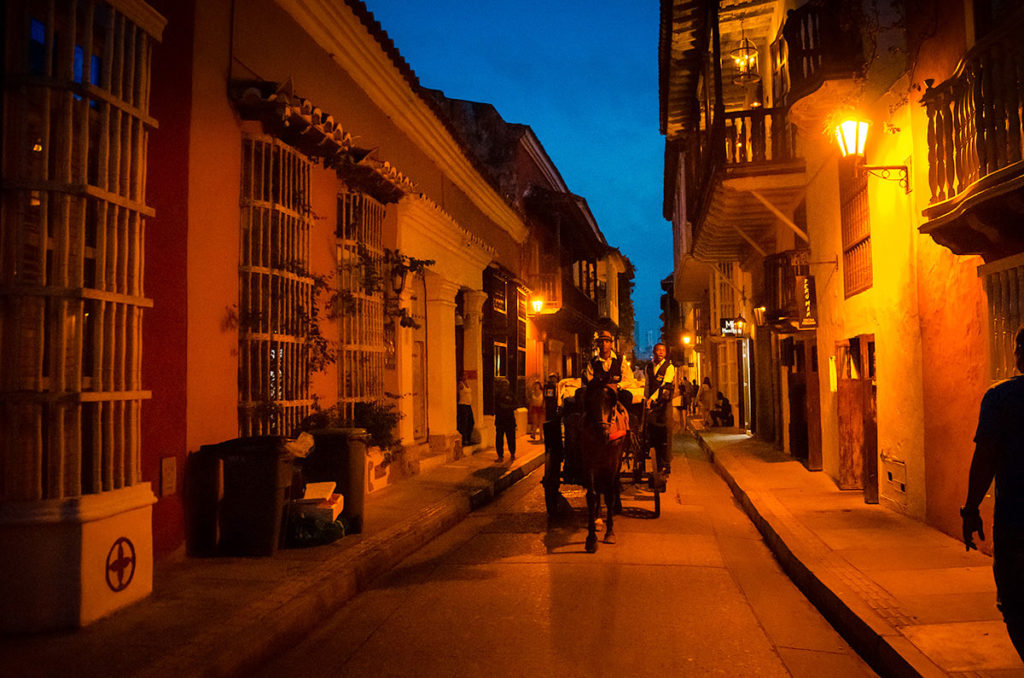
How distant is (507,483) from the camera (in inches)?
508

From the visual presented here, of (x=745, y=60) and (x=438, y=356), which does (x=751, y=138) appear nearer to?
(x=745, y=60)

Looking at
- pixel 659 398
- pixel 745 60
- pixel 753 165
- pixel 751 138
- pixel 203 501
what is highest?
pixel 745 60

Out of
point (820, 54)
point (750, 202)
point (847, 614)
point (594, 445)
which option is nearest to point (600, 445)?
point (594, 445)

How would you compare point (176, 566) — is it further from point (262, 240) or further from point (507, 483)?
point (507, 483)

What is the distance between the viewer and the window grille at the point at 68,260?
15.5 ft

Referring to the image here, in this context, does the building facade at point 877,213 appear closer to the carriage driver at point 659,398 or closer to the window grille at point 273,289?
the carriage driver at point 659,398

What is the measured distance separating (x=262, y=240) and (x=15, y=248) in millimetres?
3319

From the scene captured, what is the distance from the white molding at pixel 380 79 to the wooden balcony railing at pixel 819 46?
18.6 feet

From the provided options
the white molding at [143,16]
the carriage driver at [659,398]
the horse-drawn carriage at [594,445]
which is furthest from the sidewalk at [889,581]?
the white molding at [143,16]

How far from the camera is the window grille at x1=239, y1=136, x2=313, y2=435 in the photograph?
25.2ft

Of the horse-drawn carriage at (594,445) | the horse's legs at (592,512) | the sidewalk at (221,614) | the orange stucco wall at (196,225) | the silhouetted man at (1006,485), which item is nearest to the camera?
the silhouetted man at (1006,485)

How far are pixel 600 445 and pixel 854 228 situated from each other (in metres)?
5.34

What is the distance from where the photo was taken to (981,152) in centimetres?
602

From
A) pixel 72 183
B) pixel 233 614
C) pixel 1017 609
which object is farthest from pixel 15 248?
pixel 1017 609
